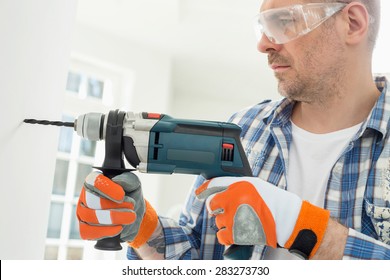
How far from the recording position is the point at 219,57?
4.77 meters

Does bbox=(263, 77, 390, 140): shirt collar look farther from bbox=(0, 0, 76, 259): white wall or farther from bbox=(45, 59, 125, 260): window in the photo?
bbox=(45, 59, 125, 260): window

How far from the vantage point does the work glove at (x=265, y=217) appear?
3.17ft

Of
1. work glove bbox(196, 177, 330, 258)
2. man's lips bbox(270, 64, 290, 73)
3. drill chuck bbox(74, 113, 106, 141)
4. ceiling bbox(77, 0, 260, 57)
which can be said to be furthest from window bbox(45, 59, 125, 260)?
work glove bbox(196, 177, 330, 258)

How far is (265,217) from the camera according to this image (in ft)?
3.19

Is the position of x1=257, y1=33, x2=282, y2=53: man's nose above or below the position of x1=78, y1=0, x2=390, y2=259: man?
above

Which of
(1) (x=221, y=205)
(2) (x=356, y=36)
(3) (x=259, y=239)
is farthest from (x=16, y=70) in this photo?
(2) (x=356, y=36)

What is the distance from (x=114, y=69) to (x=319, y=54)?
3.41 m

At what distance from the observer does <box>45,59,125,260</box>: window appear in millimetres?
3898

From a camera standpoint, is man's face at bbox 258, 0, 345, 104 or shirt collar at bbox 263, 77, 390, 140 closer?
shirt collar at bbox 263, 77, 390, 140

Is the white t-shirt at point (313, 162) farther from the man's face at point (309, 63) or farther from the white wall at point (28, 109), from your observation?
the white wall at point (28, 109)

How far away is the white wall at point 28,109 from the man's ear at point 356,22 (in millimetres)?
906

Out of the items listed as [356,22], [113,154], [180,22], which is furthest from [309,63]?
[180,22]

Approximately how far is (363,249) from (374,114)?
0.43 m

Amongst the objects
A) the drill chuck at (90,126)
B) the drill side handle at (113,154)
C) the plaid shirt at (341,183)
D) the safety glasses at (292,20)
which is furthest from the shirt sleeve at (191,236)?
the safety glasses at (292,20)
